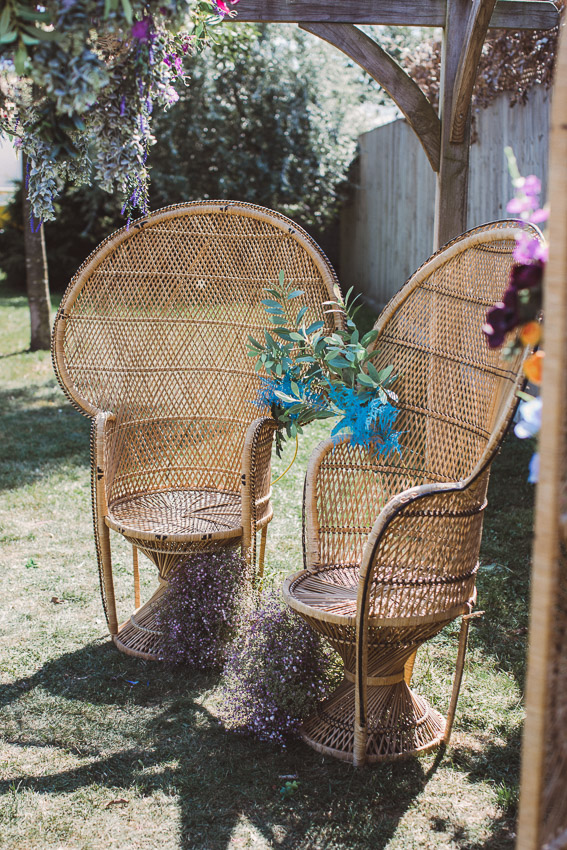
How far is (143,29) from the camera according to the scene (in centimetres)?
157

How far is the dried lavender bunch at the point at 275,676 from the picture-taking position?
2211 millimetres

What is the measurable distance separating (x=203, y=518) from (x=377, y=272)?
22.0 feet

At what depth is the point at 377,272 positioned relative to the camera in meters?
9.09

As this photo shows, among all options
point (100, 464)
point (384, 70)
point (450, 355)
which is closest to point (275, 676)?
point (100, 464)

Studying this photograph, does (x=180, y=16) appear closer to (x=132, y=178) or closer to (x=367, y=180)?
(x=132, y=178)

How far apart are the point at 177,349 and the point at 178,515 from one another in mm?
690

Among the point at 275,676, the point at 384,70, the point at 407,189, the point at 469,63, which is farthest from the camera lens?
the point at 407,189

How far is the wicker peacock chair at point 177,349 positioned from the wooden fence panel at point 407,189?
2.25 m

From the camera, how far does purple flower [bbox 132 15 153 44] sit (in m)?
1.56

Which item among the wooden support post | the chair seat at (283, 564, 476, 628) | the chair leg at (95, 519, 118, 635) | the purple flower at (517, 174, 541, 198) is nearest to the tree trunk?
the wooden support post

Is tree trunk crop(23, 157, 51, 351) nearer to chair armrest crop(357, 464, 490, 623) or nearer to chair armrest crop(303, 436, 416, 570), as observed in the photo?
chair armrest crop(303, 436, 416, 570)

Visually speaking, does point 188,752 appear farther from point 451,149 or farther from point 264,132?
point 264,132

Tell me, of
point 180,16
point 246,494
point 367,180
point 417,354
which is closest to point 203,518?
point 246,494

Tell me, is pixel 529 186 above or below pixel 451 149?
below
